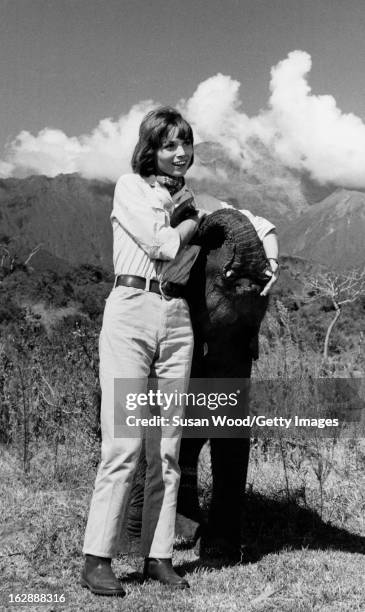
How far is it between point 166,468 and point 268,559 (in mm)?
955

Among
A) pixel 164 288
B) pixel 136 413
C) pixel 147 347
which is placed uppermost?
pixel 164 288

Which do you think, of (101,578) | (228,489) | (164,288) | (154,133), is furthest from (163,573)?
(154,133)

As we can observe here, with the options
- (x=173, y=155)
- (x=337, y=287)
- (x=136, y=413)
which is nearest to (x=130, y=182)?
(x=173, y=155)

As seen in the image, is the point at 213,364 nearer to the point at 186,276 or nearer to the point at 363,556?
the point at 186,276

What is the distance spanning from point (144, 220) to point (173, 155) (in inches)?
17.0

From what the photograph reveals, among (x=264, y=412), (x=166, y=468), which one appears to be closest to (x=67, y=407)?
(x=264, y=412)

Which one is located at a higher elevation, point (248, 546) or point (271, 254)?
point (271, 254)

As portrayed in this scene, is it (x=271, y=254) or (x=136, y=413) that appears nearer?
(x=136, y=413)

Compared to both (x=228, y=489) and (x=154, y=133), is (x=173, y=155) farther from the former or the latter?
(x=228, y=489)

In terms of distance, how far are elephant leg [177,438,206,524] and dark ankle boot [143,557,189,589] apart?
56 cm

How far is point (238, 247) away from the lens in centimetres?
331

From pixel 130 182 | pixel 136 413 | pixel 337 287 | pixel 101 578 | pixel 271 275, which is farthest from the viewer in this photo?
pixel 337 287

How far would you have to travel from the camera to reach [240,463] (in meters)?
3.64

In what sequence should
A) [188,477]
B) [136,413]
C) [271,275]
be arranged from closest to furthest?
1. [136,413]
2. [271,275]
3. [188,477]
